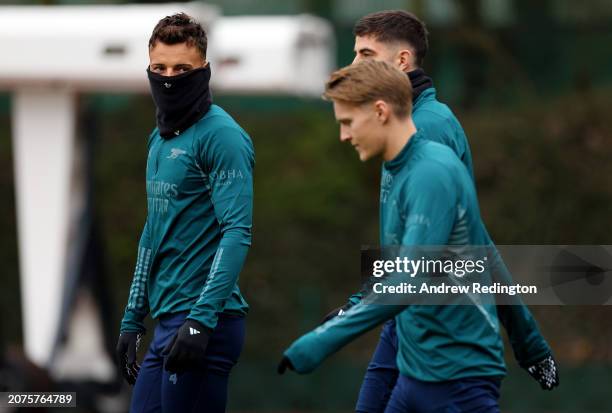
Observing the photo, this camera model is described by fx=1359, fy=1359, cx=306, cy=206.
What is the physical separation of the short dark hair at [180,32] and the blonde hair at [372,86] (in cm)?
93

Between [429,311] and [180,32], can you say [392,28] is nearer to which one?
[180,32]

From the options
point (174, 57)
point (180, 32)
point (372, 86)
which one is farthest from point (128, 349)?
point (372, 86)

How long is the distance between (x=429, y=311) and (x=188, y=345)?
0.96 m

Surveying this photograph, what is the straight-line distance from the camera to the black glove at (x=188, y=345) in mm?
4938

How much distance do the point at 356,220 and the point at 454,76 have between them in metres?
2.42

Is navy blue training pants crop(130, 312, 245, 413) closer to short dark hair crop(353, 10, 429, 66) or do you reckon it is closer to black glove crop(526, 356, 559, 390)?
black glove crop(526, 356, 559, 390)

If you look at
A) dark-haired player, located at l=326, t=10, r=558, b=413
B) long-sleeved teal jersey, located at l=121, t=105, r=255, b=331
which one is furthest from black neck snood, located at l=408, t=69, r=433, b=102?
long-sleeved teal jersey, located at l=121, t=105, r=255, b=331

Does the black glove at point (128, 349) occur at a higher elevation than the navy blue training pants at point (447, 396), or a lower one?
lower

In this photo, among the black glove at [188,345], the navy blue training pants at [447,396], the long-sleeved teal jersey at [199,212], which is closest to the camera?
the navy blue training pants at [447,396]

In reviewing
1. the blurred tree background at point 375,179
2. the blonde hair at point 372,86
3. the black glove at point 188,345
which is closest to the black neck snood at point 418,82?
the blonde hair at point 372,86

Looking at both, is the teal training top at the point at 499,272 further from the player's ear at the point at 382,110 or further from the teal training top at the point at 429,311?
the player's ear at the point at 382,110

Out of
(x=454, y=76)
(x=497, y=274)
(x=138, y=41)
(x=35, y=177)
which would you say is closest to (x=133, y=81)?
(x=138, y=41)

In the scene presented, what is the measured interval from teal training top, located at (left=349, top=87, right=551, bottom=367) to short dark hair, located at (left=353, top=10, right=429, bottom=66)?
9.4 inches

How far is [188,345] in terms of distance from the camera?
4934 millimetres
